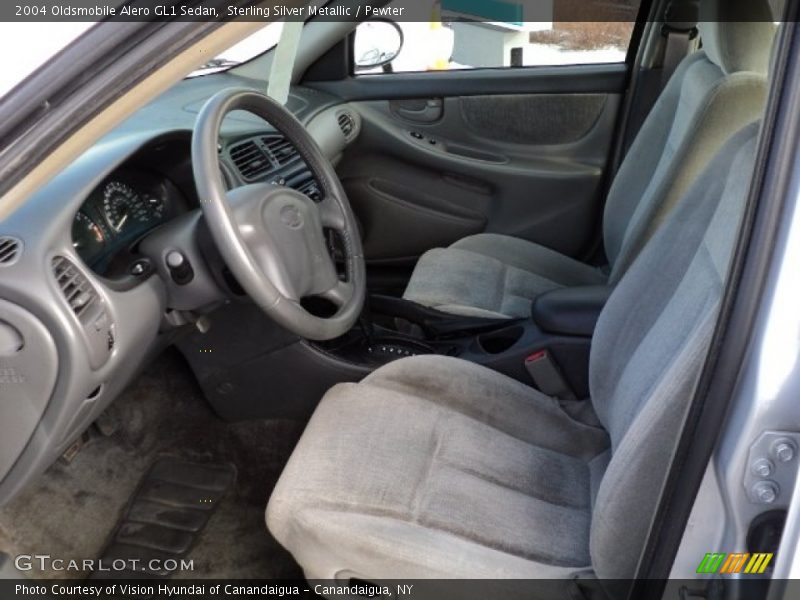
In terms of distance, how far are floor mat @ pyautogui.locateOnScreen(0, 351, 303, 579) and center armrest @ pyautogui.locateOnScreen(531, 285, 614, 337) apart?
55 cm

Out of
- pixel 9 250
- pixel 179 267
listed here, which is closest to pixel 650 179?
pixel 179 267

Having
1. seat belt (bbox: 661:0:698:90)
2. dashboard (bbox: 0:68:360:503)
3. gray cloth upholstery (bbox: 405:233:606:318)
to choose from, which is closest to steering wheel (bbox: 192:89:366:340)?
dashboard (bbox: 0:68:360:503)

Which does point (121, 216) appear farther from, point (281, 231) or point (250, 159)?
point (250, 159)

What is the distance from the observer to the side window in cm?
233

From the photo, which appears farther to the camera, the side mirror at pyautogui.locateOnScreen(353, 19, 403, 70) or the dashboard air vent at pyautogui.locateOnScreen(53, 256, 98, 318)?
the side mirror at pyautogui.locateOnScreen(353, 19, 403, 70)

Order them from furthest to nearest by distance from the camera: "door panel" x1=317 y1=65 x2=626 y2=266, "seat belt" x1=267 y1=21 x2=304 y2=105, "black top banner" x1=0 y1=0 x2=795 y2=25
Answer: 1. "door panel" x1=317 y1=65 x2=626 y2=266
2. "seat belt" x1=267 y1=21 x2=304 y2=105
3. "black top banner" x1=0 y1=0 x2=795 y2=25

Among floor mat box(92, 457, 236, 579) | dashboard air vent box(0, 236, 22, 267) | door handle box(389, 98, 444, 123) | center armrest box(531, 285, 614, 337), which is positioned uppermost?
dashboard air vent box(0, 236, 22, 267)

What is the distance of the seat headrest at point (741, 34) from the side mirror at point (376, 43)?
3.33ft

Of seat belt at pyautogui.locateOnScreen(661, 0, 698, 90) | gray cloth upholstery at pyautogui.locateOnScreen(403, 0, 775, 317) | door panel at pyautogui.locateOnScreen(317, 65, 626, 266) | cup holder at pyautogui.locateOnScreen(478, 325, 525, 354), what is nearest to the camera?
gray cloth upholstery at pyautogui.locateOnScreen(403, 0, 775, 317)

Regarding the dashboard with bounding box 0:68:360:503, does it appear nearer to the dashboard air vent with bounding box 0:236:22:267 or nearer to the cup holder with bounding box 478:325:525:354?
the dashboard air vent with bounding box 0:236:22:267

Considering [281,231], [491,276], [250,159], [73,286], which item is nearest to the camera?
[73,286]

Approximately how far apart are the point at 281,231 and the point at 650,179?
90 centimetres

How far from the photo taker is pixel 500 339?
1.84 meters

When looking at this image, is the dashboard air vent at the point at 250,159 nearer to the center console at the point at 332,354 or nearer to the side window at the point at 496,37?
the center console at the point at 332,354
